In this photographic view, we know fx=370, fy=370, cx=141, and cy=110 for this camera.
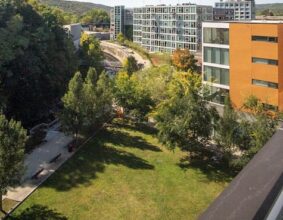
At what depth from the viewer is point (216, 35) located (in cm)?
3441

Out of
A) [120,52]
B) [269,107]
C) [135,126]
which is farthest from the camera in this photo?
[120,52]

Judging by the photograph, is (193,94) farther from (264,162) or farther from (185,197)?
(264,162)

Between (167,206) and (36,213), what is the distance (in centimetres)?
821

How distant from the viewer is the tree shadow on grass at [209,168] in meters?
28.1

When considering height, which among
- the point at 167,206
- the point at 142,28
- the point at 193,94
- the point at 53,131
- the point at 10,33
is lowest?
the point at 167,206

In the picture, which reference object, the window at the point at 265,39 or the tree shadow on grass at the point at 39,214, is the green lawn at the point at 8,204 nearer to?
the tree shadow on grass at the point at 39,214

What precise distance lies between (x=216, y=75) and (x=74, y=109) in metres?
13.6

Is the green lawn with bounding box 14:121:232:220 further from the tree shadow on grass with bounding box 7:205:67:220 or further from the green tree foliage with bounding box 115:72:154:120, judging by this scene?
the green tree foliage with bounding box 115:72:154:120

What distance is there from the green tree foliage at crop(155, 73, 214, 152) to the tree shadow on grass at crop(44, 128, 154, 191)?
3101mm

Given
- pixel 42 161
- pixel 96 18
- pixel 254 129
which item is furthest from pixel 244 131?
pixel 96 18

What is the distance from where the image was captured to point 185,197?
82.5ft

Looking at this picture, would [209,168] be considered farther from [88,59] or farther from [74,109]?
[88,59]

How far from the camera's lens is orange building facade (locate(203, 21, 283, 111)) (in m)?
29.3

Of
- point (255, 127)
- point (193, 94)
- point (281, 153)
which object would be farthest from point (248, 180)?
point (193, 94)
